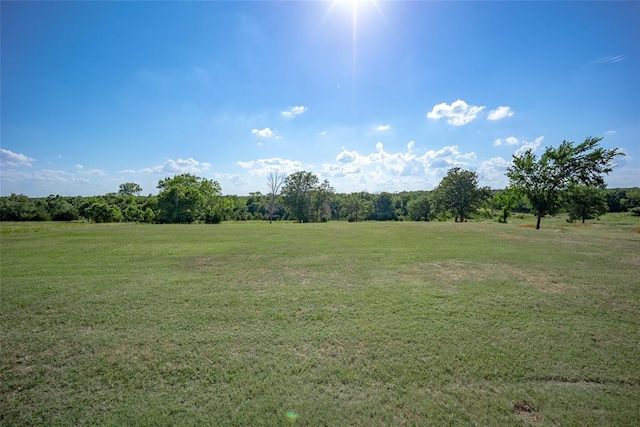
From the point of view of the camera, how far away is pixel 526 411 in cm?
318

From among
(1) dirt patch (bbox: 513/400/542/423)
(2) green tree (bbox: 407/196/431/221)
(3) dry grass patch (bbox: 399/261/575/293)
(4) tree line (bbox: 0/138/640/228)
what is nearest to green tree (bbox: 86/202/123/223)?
(4) tree line (bbox: 0/138/640/228)

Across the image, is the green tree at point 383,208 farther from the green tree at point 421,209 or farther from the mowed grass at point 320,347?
the mowed grass at point 320,347

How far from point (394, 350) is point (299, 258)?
22.9 feet

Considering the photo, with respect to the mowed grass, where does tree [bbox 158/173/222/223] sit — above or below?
above

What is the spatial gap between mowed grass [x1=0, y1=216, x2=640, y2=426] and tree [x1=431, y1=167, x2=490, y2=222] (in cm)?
3934

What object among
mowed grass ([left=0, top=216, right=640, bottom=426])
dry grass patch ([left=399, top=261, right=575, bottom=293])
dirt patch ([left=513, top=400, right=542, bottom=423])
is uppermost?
dry grass patch ([left=399, top=261, right=575, bottom=293])

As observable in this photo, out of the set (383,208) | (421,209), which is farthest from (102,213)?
(383,208)

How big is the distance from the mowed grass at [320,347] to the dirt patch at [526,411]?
15 mm

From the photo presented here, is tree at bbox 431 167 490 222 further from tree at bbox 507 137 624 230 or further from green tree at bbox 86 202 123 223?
green tree at bbox 86 202 123 223

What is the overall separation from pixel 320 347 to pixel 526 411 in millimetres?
2860

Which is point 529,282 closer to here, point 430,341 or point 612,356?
point 612,356

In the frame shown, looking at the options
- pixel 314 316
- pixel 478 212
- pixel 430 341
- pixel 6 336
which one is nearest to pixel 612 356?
pixel 430 341

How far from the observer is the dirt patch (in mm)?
3082

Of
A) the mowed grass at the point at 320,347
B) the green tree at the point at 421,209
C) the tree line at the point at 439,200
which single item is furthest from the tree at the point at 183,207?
the green tree at the point at 421,209
